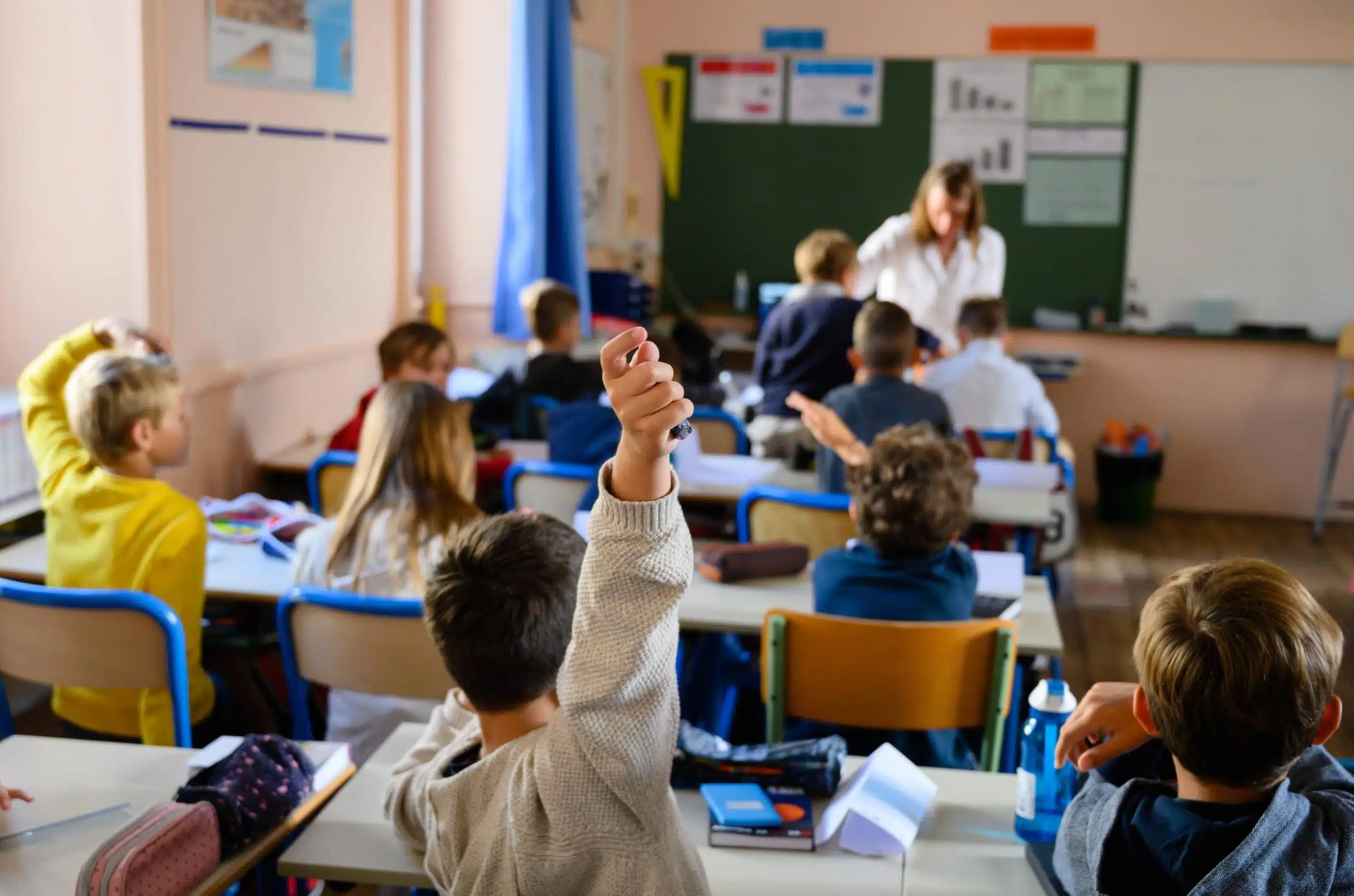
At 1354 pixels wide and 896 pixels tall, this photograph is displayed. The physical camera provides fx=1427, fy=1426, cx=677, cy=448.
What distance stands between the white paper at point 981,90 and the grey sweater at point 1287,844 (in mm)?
5631

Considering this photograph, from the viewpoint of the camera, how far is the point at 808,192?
7012 mm

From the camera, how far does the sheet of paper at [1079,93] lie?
6613 millimetres

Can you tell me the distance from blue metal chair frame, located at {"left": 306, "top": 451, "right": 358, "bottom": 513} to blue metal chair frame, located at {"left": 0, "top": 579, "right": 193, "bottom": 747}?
138 centimetres

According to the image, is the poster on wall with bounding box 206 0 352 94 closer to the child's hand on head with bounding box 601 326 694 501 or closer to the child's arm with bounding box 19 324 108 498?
the child's arm with bounding box 19 324 108 498

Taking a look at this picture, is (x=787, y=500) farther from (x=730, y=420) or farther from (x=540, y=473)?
(x=730, y=420)

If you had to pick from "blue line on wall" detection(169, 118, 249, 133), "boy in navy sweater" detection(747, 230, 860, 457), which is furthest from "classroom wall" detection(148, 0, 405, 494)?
"boy in navy sweater" detection(747, 230, 860, 457)

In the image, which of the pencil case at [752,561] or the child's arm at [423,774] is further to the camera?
the pencil case at [752,561]

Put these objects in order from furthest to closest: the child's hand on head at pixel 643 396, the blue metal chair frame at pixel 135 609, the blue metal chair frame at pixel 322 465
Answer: the blue metal chair frame at pixel 322 465
the blue metal chair frame at pixel 135 609
the child's hand on head at pixel 643 396

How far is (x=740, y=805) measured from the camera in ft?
5.96

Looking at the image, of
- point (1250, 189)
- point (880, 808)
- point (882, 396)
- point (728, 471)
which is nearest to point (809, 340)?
point (728, 471)

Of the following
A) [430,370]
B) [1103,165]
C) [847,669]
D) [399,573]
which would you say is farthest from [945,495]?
[1103,165]

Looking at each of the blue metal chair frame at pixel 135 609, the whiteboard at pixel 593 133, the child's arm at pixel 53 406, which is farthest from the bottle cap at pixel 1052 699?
the whiteboard at pixel 593 133

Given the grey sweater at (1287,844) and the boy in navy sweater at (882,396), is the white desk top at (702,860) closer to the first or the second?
the grey sweater at (1287,844)

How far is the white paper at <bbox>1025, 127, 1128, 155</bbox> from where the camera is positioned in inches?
262
